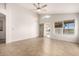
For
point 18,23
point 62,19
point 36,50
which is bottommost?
point 36,50

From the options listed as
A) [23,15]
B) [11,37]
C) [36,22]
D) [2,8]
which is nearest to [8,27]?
[11,37]

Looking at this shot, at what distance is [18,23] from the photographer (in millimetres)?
9109

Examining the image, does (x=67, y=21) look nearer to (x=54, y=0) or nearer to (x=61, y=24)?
(x=61, y=24)

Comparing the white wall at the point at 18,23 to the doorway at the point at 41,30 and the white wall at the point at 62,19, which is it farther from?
the doorway at the point at 41,30

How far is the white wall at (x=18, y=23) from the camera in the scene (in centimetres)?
785

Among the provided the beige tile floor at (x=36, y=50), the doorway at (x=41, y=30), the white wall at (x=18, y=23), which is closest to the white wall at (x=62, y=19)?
the doorway at (x=41, y=30)

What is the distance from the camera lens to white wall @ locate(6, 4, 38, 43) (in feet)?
25.7

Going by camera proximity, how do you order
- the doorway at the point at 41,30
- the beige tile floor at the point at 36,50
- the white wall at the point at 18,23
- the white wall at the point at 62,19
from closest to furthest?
the beige tile floor at the point at 36,50, the white wall at the point at 18,23, the white wall at the point at 62,19, the doorway at the point at 41,30

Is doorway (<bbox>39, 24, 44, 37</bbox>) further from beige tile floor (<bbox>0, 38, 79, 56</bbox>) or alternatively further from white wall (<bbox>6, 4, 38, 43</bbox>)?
beige tile floor (<bbox>0, 38, 79, 56</bbox>)

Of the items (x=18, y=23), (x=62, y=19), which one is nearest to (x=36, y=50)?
(x=18, y=23)

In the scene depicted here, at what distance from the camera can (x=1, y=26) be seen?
1050 centimetres

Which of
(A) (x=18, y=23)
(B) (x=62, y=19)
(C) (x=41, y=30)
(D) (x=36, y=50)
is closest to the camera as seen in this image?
(D) (x=36, y=50)

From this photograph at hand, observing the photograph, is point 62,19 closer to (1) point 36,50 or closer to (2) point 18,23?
(2) point 18,23

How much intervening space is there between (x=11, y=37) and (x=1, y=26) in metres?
3.22
